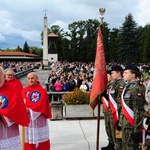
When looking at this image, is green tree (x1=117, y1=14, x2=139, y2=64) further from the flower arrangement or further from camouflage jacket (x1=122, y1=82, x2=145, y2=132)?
camouflage jacket (x1=122, y1=82, x2=145, y2=132)

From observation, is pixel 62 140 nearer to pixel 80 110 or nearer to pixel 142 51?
pixel 80 110

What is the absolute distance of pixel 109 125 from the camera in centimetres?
732

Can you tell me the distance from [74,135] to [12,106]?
458cm

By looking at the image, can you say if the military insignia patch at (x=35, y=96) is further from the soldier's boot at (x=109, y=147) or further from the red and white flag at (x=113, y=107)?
the soldier's boot at (x=109, y=147)

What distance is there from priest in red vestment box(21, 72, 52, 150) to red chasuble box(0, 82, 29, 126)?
199cm

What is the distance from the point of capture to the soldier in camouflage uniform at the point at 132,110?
5.34 metres

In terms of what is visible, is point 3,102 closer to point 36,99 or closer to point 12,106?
point 12,106

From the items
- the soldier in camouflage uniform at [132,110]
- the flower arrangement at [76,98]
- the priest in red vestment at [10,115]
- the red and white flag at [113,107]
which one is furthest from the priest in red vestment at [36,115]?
the flower arrangement at [76,98]

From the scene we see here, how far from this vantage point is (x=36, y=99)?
278 inches

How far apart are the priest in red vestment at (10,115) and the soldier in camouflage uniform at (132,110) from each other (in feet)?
5.52

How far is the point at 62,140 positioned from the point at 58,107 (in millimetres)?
2761

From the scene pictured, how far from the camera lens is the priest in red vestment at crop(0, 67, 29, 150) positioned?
4.77 m

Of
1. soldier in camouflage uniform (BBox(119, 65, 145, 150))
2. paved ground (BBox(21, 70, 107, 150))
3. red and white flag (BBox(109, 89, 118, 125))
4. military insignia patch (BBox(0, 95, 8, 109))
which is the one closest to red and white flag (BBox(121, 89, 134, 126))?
soldier in camouflage uniform (BBox(119, 65, 145, 150))

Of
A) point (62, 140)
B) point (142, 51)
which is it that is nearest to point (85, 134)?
point (62, 140)
